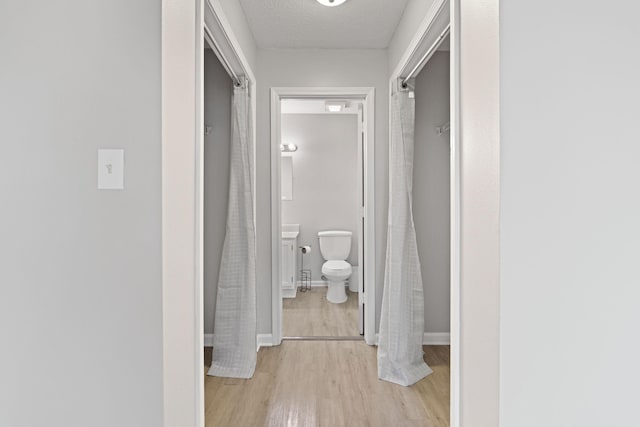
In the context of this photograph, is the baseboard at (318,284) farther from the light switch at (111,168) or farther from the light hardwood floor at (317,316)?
the light switch at (111,168)

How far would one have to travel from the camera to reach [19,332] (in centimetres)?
126

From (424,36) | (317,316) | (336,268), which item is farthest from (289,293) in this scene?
(424,36)

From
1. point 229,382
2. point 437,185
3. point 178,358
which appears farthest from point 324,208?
point 178,358

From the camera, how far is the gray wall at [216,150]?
3479 millimetres

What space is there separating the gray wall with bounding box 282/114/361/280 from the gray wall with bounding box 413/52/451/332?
233 cm

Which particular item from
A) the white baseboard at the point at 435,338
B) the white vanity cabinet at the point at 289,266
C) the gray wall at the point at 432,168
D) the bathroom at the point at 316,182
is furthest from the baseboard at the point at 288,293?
the gray wall at the point at 432,168

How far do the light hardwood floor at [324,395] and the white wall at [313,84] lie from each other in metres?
0.61

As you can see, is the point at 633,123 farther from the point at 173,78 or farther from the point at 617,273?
the point at 173,78

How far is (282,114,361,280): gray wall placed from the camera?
19.2ft

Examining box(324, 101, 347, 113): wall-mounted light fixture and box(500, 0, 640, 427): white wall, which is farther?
box(324, 101, 347, 113): wall-mounted light fixture

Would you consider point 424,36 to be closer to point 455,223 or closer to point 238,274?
point 455,223

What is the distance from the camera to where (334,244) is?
560 centimetres

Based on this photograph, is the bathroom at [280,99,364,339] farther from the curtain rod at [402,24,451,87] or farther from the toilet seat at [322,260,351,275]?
the curtain rod at [402,24,451,87]

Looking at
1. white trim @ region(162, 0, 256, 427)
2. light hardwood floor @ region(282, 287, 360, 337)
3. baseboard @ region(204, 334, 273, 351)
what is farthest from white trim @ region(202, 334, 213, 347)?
white trim @ region(162, 0, 256, 427)
